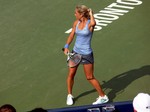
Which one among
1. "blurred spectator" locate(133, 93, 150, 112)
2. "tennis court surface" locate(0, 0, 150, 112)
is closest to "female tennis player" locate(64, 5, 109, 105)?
"tennis court surface" locate(0, 0, 150, 112)

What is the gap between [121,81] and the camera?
757 cm

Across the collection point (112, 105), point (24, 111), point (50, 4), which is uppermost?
point (50, 4)

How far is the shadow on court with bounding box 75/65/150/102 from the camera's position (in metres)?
7.35

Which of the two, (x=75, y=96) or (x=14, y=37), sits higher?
(x=14, y=37)

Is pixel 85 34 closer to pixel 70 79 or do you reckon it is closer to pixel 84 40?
pixel 84 40

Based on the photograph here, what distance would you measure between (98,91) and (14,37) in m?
4.01

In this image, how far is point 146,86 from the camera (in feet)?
23.7

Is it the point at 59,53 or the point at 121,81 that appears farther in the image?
the point at 59,53

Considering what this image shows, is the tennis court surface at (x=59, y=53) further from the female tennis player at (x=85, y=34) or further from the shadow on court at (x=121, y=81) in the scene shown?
the female tennis player at (x=85, y=34)

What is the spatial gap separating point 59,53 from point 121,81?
77.7 inches

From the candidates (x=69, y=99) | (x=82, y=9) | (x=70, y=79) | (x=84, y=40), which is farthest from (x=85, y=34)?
(x=69, y=99)

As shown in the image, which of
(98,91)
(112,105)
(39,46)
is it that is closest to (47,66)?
(39,46)

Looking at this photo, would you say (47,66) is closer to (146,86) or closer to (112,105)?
(146,86)

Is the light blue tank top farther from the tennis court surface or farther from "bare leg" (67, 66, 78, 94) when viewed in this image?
the tennis court surface
